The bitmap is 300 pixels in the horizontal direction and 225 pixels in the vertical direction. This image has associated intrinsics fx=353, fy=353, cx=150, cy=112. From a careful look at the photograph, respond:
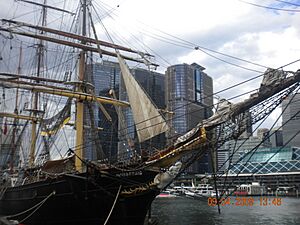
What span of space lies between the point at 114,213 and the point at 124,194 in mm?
1169

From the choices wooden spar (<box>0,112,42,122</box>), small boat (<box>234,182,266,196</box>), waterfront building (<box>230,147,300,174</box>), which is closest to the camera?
wooden spar (<box>0,112,42,122</box>)

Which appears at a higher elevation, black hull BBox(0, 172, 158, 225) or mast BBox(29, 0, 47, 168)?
mast BBox(29, 0, 47, 168)

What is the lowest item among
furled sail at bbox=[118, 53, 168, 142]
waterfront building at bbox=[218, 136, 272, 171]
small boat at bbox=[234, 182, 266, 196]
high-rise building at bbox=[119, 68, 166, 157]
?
small boat at bbox=[234, 182, 266, 196]

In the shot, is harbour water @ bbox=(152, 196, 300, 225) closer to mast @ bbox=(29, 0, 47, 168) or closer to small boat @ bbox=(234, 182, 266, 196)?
mast @ bbox=(29, 0, 47, 168)

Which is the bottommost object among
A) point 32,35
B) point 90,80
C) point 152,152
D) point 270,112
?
point 152,152

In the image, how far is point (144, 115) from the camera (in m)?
18.4

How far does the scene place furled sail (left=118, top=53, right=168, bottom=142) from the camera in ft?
59.0

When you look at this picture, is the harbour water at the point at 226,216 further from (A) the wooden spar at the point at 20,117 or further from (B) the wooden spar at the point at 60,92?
Answer: (A) the wooden spar at the point at 20,117

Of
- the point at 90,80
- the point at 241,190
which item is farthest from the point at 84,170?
the point at 241,190

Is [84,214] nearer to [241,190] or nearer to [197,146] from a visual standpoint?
[197,146]

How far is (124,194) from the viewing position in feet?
58.5

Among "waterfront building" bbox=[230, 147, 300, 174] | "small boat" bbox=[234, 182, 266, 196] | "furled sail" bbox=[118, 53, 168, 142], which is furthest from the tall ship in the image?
"waterfront building" bbox=[230, 147, 300, 174]

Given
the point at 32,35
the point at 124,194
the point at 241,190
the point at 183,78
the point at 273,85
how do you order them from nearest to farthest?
the point at 273,85, the point at 124,194, the point at 32,35, the point at 183,78, the point at 241,190

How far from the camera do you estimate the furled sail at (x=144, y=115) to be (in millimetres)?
17969
